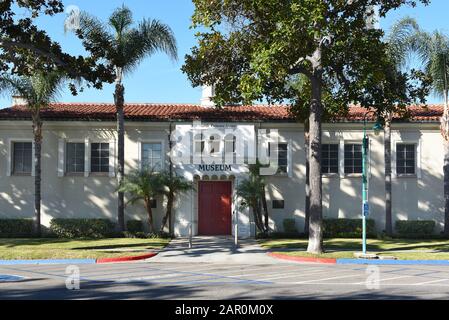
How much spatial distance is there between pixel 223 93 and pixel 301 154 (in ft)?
23.7

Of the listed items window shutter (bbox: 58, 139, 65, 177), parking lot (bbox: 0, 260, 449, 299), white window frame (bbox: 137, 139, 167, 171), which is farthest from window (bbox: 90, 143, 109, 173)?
parking lot (bbox: 0, 260, 449, 299)

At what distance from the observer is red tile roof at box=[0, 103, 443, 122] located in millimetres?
23312

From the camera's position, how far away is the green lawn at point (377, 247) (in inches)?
665

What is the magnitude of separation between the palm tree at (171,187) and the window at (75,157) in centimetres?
439

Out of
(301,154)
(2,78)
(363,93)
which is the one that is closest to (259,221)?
(301,154)

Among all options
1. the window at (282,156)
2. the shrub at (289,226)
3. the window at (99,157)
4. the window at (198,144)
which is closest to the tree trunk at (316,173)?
the shrub at (289,226)

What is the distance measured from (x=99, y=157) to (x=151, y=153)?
2.45m

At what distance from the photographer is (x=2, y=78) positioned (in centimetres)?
2148

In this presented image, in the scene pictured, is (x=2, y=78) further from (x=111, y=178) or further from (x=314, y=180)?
(x=314, y=180)

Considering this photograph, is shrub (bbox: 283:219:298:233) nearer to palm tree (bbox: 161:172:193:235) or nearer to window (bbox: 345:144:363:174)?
window (bbox: 345:144:363:174)

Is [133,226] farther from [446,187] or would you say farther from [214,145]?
[446,187]

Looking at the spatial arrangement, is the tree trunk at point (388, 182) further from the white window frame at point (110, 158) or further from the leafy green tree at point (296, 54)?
the white window frame at point (110, 158)

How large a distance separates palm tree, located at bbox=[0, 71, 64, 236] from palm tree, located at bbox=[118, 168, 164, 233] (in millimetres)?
3695

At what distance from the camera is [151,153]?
24.0m
